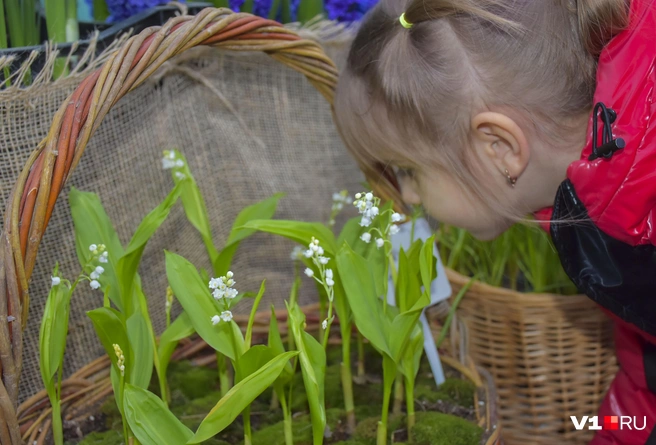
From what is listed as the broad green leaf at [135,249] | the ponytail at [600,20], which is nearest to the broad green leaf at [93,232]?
the broad green leaf at [135,249]

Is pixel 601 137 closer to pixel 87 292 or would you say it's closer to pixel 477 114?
pixel 477 114

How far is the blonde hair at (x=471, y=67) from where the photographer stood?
0.67m

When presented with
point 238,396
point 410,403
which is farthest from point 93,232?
point 410,403

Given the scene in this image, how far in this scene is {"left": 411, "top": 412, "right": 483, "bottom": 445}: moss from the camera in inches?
27.5

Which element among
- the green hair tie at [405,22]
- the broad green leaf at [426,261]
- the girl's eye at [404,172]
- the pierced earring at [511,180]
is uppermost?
the green hair tie at [405,22]

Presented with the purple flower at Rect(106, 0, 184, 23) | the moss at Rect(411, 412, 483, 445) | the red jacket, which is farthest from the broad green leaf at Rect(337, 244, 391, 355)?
the purple flower at Rect(106, 0, 184, 23)

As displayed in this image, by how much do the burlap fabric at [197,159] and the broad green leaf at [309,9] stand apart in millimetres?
41

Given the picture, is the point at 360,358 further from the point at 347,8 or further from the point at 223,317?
the point at 347,8

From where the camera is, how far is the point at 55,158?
569 millimetres

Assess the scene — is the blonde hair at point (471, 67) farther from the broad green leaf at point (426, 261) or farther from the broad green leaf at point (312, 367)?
the broad green leaf at point (312, 367)

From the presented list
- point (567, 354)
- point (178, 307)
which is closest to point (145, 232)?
point (178, 307)

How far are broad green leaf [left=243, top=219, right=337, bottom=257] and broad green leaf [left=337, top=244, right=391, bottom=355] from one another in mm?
58

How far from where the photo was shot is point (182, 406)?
0.81 m

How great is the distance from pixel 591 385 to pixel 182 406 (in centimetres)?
54
